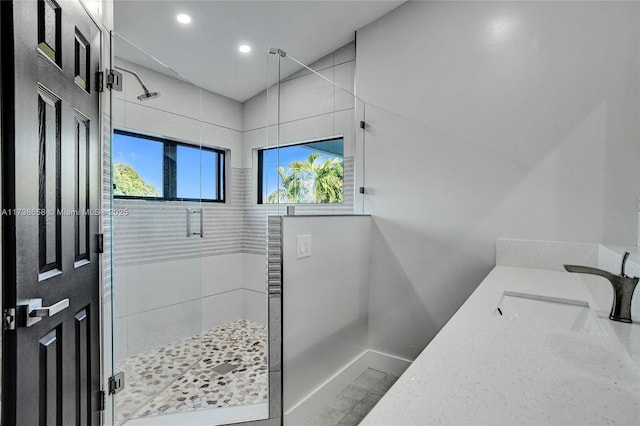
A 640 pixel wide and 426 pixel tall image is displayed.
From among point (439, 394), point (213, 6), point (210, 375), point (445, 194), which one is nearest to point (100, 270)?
point (210, 375)

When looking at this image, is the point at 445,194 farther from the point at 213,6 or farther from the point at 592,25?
the point at 213,6

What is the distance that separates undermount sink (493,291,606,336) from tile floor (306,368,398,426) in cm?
115

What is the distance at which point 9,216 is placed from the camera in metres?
0.91

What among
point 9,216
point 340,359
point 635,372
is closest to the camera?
point 635,372

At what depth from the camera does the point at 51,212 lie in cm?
112

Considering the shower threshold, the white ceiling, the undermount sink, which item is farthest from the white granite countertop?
the white ceiling

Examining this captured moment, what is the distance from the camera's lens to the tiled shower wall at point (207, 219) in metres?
1.97

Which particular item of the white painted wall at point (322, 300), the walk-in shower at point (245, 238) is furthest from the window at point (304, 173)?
the white painted wall at point (322, 300)

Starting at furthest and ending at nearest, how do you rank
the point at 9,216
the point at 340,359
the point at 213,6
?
the point at 340,359, the point at 213,6, the point at 9,216

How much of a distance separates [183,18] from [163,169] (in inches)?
38.9

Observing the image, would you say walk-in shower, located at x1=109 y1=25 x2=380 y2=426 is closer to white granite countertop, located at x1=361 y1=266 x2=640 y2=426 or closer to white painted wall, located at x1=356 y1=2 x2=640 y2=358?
white painted wall, located at x1=356 y1=2 x2=640 y2=358

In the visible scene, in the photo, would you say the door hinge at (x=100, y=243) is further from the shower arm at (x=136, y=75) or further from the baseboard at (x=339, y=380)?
the baseboard at (x=339, y=380)

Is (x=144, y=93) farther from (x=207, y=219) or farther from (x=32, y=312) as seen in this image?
(x=32, y=312)

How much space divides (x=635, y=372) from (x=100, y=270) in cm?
189
